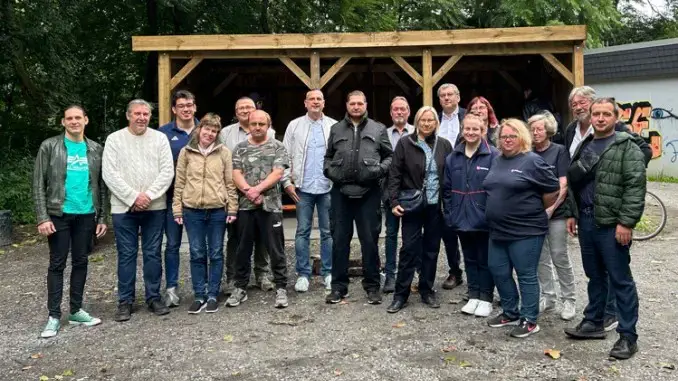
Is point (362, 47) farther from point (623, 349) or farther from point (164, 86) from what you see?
point (623, 349)

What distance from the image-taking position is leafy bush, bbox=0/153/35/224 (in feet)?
37.0

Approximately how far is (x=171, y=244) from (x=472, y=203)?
255 cm

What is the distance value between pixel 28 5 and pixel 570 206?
1259 centimetres

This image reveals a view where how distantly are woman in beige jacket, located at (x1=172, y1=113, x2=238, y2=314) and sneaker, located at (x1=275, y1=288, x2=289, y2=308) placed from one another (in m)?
0.52

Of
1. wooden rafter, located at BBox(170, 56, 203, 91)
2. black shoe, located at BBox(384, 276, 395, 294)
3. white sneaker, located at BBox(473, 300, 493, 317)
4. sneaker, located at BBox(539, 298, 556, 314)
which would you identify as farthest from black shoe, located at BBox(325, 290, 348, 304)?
wooden rafter, located at BBox(170, 56, 203, 91)

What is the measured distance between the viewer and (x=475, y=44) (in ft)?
26.9

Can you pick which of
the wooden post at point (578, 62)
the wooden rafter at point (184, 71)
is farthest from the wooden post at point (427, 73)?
the wooden rafter at point (184, 71)

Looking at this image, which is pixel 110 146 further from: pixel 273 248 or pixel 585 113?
pixel 585 113

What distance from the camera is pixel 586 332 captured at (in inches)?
167

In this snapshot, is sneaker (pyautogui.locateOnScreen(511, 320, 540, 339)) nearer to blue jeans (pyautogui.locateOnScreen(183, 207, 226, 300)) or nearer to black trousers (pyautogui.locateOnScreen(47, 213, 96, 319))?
blue jeans (pyautogui.locateOnScreen(183, 207, 226, 300))

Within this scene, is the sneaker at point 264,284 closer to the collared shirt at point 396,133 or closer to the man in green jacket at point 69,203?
the man in green jacket at point 69,203

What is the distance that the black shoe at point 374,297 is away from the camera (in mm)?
5203

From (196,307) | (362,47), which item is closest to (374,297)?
(196,307)

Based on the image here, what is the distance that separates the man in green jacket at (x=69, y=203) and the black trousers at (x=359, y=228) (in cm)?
194
